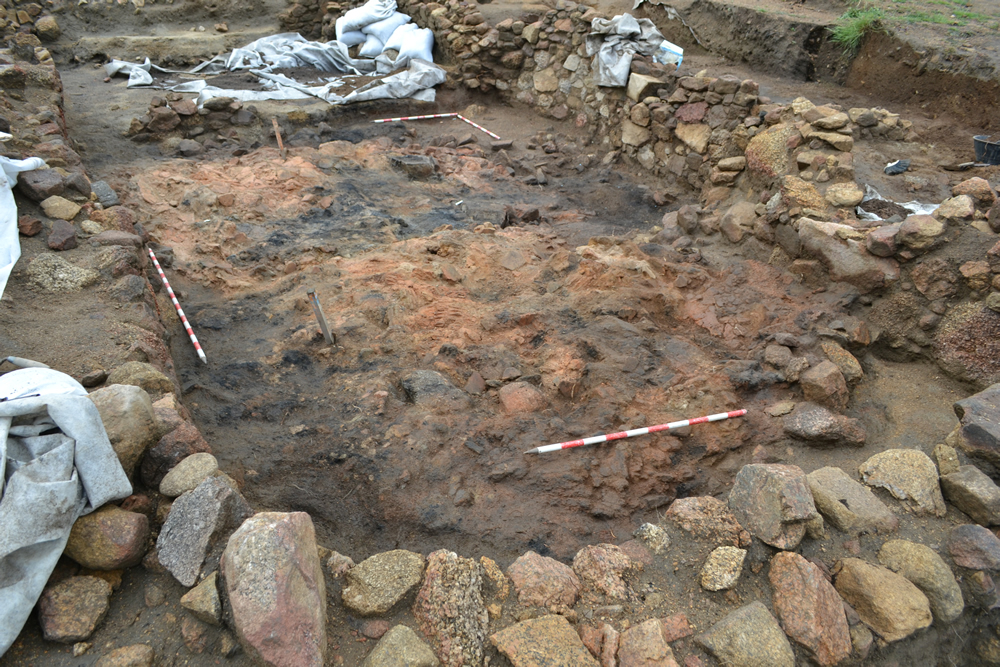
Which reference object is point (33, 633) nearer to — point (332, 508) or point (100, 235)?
point (332, 508)

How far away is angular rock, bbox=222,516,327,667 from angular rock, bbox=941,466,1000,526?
2642mm

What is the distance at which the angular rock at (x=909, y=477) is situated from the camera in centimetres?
261

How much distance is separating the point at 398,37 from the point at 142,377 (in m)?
8.71

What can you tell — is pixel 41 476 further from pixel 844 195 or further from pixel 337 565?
pixel 844 195

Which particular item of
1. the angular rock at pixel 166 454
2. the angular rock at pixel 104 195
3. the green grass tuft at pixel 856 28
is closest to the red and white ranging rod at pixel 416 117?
the angular rock at pixel 104 195

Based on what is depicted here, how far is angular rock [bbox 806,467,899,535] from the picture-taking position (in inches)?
98.5

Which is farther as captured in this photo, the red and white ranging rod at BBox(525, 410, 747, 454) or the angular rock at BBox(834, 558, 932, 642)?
the red and white ranging rod at BBox(525, 410, 747, 454)

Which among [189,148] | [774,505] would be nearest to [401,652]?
[774,505]

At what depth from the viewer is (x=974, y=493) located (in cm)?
252

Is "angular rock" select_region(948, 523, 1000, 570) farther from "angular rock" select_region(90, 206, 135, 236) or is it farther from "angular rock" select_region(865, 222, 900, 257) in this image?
"angular rock" select_region(90, 206, 135, 236)

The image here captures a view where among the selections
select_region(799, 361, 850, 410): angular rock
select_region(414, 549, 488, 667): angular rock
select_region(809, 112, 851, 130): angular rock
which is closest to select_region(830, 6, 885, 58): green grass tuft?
select_region(809, 112, 851, 130): angular rock

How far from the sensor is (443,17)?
9.52 m

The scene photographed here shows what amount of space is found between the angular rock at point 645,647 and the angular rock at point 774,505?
0.62 meters

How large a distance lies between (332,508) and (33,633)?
1.25 m
